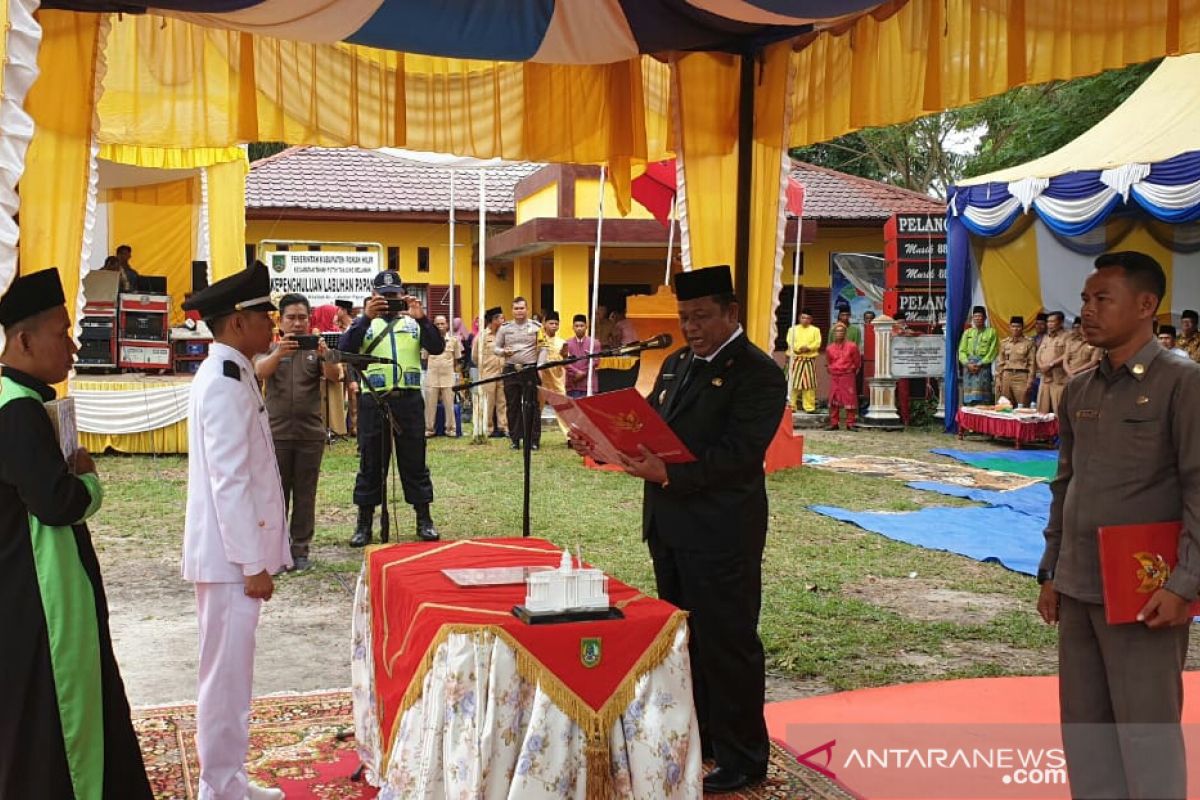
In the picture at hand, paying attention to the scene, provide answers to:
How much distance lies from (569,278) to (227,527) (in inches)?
674

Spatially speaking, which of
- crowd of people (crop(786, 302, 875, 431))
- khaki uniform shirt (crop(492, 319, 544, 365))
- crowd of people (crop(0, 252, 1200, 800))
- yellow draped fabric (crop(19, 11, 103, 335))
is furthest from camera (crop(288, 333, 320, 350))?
crowd of people (crop(786, 302, 875, 431))

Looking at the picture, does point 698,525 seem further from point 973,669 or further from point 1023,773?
point 973,669

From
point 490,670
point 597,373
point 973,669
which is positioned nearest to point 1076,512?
point 490,670

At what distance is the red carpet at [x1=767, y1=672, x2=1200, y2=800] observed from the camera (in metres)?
4.39

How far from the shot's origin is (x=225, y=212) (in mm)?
14727

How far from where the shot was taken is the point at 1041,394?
16.8 m

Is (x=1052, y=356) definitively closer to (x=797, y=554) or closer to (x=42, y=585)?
(x=797, y=554)

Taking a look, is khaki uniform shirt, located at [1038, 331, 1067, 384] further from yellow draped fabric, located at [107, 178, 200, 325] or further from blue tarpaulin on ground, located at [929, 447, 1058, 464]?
yellow draped fabric, located at [107, 178, 200, 325]

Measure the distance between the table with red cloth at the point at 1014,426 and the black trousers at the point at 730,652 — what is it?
12727 millimetres

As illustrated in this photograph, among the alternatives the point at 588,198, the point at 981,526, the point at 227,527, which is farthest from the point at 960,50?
the point at 588,198

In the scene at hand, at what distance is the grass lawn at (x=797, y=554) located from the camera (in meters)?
6.20

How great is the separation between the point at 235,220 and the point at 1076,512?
13.0 m

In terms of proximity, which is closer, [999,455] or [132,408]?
[132,408]

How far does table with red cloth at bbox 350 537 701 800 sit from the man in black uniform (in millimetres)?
733
